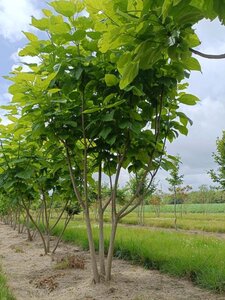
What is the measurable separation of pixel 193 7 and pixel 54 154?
13.8 ft

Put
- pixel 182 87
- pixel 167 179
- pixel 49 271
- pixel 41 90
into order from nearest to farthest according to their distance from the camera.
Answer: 1. pixel 41 90
2. pixel 182 87
3. pixel 49 271
4. pixel 167 179

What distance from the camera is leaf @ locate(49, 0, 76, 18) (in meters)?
3.39

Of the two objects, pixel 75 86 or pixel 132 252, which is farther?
pixel 132 252

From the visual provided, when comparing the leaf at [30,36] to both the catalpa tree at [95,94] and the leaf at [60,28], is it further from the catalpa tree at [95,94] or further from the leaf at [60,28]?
the leaf at [60,28]

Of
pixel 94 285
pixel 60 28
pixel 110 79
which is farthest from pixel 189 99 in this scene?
pixel 94 285

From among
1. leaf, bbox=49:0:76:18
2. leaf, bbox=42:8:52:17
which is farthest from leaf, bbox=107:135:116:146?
leaf, bbox=42:8:52:17

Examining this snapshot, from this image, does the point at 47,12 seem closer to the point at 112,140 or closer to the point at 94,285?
the point at 112,140

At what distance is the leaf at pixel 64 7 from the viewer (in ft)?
11.1

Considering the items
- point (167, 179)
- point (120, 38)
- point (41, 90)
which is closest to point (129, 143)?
point (41, 90)

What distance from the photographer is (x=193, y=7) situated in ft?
4.11

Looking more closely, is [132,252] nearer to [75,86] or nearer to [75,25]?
[75,86]

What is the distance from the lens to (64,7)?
3.44 m

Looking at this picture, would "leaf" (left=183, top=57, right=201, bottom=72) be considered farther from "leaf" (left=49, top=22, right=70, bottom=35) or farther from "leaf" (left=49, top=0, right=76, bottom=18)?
"leaf" (left=49, top=0, right=76, bottom=18)

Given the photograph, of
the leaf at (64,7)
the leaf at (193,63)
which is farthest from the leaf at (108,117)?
the leaf at (193,63)
